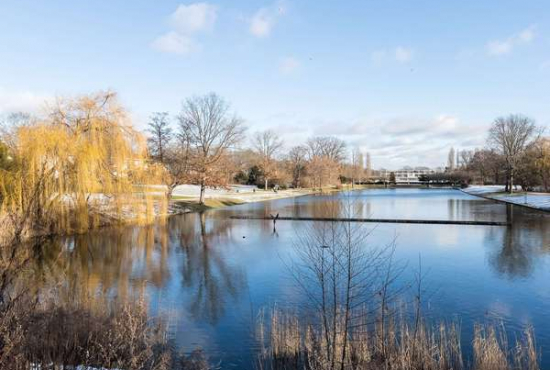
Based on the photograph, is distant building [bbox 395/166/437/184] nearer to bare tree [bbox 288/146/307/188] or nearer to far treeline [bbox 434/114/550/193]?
bare tree [bbox 288/146/307/188]

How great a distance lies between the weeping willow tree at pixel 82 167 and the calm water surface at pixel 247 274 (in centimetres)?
153

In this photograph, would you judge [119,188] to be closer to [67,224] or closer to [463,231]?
[67,224]

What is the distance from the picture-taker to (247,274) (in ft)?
40.7

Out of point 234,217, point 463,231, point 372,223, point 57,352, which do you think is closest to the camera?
point 57,352

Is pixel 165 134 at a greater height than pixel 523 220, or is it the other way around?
pixel 165 134

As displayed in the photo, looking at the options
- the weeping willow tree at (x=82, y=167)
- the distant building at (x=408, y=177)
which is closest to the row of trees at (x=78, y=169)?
the weeping willow tree at (x=82, y=167)

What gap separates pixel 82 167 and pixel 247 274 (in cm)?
1126

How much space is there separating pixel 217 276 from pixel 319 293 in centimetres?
368

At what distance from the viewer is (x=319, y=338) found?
6648 millimetres

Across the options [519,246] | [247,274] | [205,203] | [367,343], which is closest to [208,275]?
[247,274]

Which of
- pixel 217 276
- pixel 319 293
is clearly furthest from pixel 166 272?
pixel 319 293

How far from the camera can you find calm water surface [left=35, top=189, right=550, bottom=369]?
8046 millimetres

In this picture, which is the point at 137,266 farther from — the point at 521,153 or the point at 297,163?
the point at 297,163

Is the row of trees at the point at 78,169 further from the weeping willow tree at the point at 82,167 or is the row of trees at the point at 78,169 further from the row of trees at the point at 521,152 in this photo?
the row of trees at the point at 521,152
